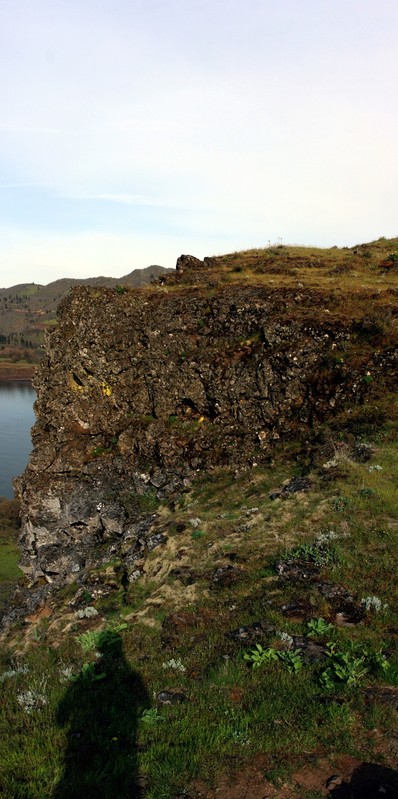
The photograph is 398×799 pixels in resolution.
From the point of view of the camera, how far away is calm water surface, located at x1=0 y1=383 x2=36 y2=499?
322 feet

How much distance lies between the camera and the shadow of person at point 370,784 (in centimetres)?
591

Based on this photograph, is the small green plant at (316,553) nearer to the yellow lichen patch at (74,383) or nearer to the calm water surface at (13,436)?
the yellow lichen patch at (74,383)

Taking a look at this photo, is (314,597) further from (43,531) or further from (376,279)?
(376,279)

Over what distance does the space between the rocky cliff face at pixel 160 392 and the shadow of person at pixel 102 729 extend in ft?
44.6

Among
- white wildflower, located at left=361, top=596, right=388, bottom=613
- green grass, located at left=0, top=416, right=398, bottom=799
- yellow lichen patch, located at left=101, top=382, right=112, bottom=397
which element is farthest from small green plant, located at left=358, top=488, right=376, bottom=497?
yellow lichen patch, located at left=101, top=382, right=112, bottom=397

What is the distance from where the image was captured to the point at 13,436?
119938 millimetres

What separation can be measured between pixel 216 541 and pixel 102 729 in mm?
7850

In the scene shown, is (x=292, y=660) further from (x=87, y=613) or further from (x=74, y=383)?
(x=74, y=383)

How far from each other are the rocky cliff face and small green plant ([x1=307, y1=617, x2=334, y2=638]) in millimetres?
14015

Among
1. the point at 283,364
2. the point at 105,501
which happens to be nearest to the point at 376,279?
the point at 283,364

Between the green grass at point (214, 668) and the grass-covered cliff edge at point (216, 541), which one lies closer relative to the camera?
the green grass at point (214, 668)

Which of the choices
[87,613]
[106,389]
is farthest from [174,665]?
[106,389]

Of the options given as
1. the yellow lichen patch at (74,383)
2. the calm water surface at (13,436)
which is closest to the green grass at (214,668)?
the yellow lichen patch at (74,383)

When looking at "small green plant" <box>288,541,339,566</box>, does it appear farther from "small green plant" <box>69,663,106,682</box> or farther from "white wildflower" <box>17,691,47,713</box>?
"white wildflower" <box>17,691,47,713</box>
